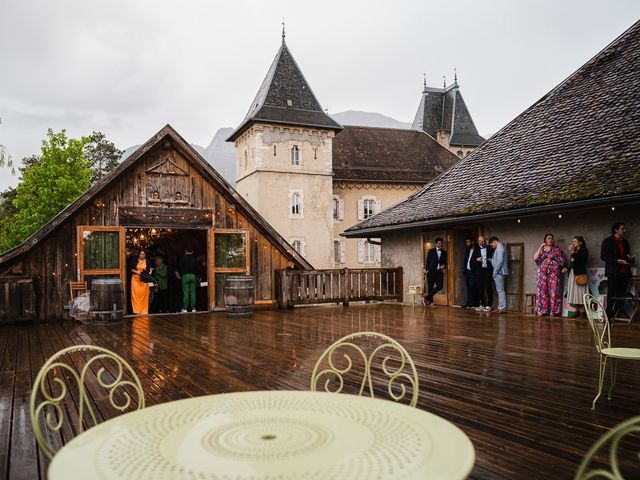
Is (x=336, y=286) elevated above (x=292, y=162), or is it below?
below

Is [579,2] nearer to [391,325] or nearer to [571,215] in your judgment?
[571,215]

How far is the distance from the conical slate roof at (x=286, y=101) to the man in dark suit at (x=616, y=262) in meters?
23.1

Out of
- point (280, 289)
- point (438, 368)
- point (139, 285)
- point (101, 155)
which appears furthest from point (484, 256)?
point (101, 155)

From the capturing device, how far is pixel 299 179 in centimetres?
3075

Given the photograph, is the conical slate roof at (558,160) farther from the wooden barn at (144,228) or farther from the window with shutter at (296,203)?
the window with shutter at (296,203)

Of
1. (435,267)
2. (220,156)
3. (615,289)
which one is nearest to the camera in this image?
(615,289)

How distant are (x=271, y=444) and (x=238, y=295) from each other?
9633 mm

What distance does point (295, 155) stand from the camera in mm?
30688

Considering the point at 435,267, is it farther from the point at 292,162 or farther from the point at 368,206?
the point at 368,206

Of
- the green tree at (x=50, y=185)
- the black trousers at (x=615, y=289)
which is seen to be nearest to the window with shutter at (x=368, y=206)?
the green tree at (x=50, y=185)

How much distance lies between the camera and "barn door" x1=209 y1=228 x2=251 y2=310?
12828 millimetres

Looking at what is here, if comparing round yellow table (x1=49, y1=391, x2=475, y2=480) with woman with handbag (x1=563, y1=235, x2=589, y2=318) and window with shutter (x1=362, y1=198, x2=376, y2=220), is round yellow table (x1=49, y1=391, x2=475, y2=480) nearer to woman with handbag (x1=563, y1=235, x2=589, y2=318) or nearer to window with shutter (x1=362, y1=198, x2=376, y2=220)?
woman with handbag (x1=563, y1=235, x2=589, y2=318)

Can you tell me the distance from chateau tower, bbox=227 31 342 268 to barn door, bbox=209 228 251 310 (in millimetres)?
16306

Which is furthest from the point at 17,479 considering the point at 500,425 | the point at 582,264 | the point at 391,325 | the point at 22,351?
the point at 582,264
